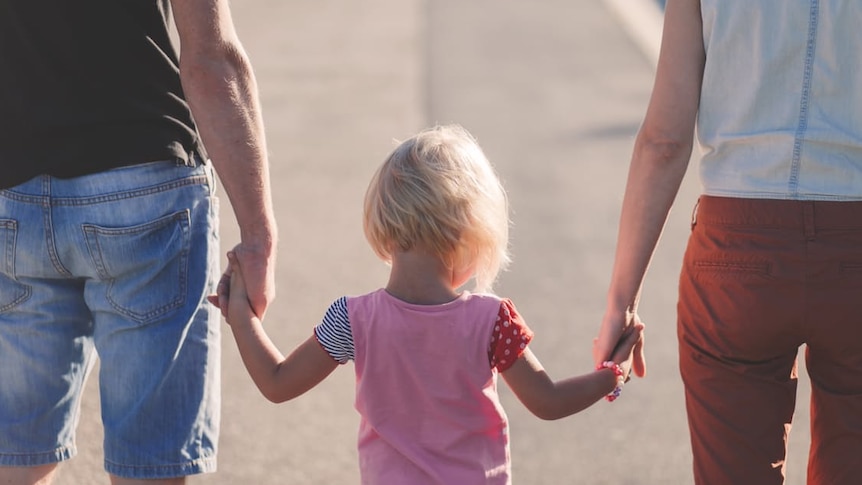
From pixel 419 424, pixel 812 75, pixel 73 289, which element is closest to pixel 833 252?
pixel 812 75

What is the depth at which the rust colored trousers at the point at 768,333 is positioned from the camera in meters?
→ 2.80

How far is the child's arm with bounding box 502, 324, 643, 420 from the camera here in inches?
108

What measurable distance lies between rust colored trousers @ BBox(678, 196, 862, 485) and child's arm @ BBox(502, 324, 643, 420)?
0.89 ft

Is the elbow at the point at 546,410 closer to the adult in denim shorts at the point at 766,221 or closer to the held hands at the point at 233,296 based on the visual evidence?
the adult in denim shorts at the point at 766,221

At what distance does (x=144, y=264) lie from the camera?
9.29 feet

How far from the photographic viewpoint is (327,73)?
13.2m

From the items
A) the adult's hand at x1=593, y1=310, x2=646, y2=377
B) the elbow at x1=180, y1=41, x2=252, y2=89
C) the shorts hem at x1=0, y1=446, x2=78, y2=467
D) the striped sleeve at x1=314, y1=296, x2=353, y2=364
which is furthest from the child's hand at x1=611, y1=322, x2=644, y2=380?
the shorts hem at x1=0, y1=446, x2=78, y2=467

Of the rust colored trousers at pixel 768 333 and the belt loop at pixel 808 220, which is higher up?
the belt loop at pixel 808 220

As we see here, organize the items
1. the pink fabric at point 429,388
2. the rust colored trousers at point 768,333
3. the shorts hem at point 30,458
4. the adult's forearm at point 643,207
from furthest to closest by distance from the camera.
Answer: the adult's forearm at point 643,207, the shorts hem at point 30,458, the rust colored trousers at point 768,333, the pink fabric at point 429,388

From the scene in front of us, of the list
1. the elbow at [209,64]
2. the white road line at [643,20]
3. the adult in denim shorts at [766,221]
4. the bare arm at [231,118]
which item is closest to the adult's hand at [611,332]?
the adult in denim shorts at [766,221]

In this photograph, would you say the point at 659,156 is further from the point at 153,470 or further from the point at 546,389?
the point at 153,470

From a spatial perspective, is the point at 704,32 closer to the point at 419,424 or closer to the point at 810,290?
the point at 810,290

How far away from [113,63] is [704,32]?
4.18 feet

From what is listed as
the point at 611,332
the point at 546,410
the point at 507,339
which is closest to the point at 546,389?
the point at 546,410
